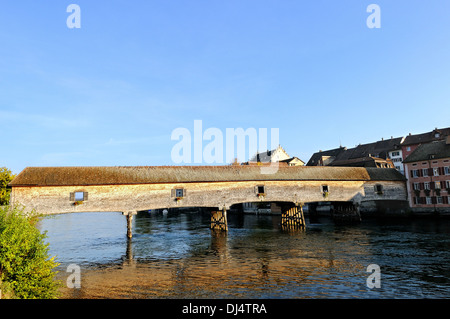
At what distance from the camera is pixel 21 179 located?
26.1 meters

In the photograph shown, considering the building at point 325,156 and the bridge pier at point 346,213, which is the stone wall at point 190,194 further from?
the building at point 325,156

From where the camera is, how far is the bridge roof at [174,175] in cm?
2736

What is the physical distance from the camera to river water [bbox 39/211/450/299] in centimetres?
1404

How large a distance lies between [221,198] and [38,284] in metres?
22.3

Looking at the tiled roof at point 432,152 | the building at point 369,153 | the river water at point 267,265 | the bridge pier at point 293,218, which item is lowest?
the river water at point 267,265

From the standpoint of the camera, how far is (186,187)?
31.1 m

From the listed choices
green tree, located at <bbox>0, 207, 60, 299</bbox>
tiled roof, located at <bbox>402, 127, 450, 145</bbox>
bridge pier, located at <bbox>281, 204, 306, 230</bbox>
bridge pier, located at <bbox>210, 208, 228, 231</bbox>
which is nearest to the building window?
bridge pier, located at <bbox>281, 204, 306, 230</bbox>

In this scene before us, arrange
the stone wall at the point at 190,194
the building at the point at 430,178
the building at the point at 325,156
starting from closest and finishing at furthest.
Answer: the stone wall at the point at 190,194 → the building at the point at 430,178 → the building at the point at 325,156

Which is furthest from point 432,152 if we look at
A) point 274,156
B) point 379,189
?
point 274,156

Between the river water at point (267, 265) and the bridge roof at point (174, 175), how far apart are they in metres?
6.23

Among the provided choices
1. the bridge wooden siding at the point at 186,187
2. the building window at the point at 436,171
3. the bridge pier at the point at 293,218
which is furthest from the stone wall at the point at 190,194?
the building window at the point at 436,171

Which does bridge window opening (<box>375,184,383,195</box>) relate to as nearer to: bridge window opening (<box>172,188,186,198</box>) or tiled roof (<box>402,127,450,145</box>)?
bridge window opening (<box>172,188,186,198</box>)
